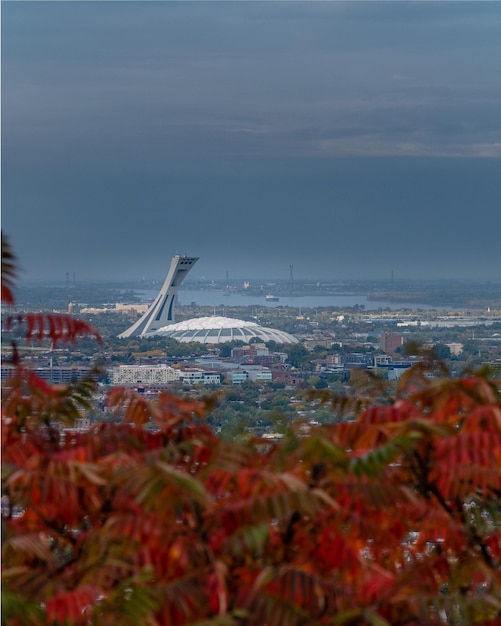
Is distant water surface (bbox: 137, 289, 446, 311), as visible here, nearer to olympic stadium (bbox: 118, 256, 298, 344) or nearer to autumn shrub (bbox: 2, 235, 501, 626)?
olympic stadium (bbox: 118, 256, 298, 344)

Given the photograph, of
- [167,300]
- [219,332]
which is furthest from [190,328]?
[167,300]

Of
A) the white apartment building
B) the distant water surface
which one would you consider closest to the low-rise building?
the white apartment building

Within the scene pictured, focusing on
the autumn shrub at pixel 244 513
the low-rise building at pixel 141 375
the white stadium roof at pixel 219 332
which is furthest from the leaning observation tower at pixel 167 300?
the autumn shrub at pixel 244 513

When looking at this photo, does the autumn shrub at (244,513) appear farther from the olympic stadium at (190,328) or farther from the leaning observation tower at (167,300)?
the leaning observation tower at (167,300)

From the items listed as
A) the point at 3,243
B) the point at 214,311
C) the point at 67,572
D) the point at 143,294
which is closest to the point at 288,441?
the point at 67,572

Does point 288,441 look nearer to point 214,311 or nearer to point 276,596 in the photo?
point 276,596

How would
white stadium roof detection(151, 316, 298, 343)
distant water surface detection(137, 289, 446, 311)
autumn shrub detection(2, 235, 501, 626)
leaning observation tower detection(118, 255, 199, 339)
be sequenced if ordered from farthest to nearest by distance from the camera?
distant water surface detection(137, 289, 446, 311) < leaning observation tower detection(118, 255, 199, 339) < white stadium roof detection(151, 316, 298, 343) < autumn shrub detection(2, 235, 501, 626)

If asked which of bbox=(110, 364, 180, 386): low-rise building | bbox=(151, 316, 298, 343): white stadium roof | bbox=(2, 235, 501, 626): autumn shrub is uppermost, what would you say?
bbox=(2, 235, 501, 626): autumn shrub

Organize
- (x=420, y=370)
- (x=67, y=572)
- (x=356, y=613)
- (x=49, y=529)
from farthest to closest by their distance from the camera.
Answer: (x=420, y=370) → (x=49, y=529) → (x=67, y=572) → (x=356, y=613)
